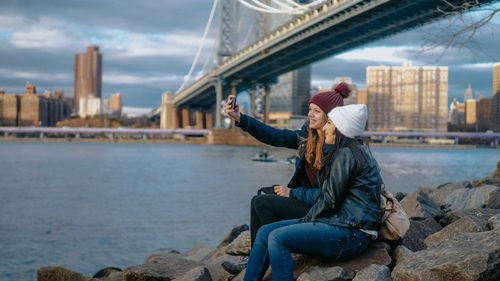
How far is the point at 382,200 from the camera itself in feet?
8.70

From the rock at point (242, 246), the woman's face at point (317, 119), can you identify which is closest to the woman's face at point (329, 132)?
the woman's face at point (317, 119)

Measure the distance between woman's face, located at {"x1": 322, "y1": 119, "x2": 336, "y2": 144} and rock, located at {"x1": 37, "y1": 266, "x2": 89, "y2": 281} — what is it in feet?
A: 9.81

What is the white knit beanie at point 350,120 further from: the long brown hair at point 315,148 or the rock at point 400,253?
the rock at point 400,253

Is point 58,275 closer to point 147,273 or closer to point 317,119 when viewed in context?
point 147,273

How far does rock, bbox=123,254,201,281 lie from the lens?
3668 mm

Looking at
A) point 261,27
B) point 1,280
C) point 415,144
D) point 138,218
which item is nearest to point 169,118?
point 261,27

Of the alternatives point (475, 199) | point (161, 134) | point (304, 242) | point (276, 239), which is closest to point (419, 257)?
point (304, 242)

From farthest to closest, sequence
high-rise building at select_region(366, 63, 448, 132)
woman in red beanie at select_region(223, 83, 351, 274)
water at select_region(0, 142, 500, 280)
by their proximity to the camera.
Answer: high-rise building at select_region(366, 63, 448, 132)
water at select_region(0, 142, 500, 280)
woman in red beanie at select_region(223, 83, 351, 274)

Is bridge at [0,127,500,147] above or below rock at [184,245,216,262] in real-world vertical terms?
above

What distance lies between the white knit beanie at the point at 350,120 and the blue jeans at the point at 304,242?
1.49ft

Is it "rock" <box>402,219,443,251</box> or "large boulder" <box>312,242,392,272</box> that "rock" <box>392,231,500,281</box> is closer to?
"large boulder" <box>312,242,392,272</box>

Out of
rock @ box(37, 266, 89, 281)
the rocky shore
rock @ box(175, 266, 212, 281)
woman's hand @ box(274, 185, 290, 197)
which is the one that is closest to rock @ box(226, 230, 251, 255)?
the rocky shore

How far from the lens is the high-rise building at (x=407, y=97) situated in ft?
283

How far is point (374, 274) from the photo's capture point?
2.50m
